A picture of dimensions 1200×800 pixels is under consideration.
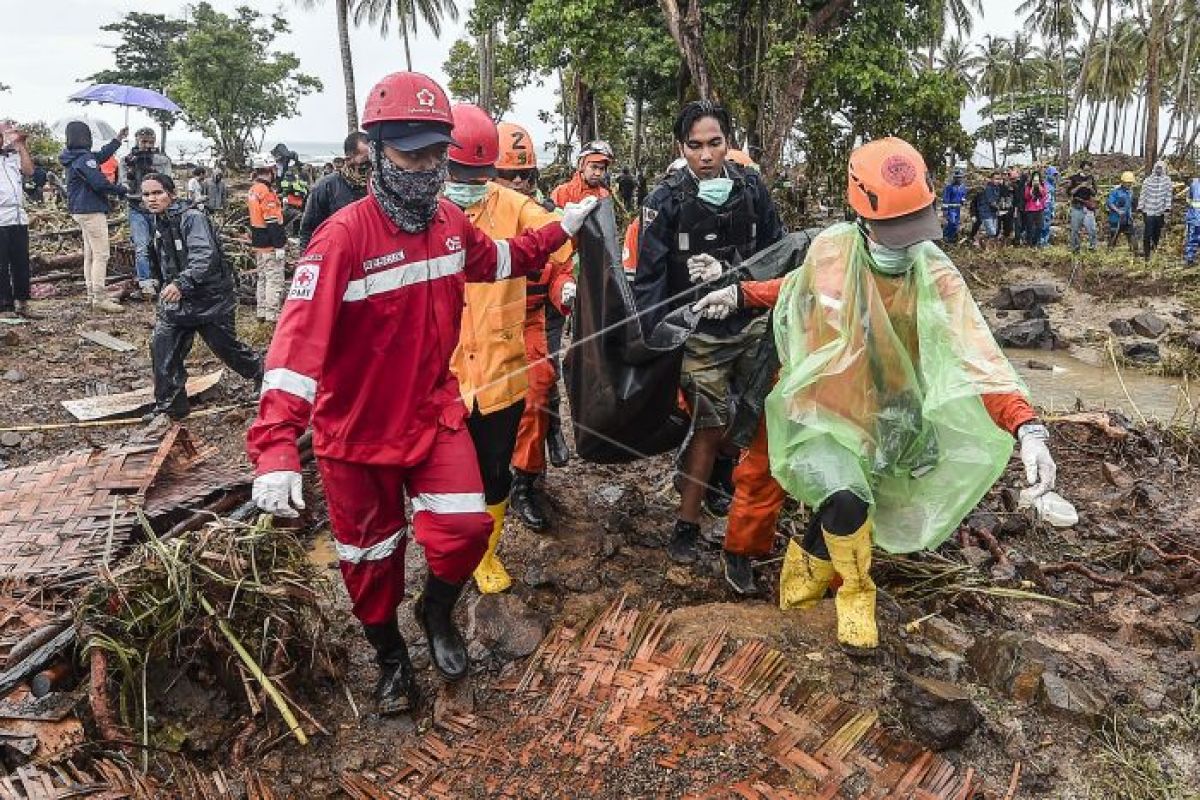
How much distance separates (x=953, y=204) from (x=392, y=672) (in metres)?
15.5

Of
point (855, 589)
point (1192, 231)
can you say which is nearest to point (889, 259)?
point (855, 589)

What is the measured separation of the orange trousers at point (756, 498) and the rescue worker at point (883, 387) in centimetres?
37

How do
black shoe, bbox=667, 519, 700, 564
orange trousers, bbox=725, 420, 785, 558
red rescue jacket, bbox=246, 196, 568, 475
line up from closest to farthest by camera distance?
red rescue jacket, bbox=246, 196, 568, 475 → orange trousers, bbox=725, 420, 785, 558 → black shoe, bbox=667, 519, 700, 564

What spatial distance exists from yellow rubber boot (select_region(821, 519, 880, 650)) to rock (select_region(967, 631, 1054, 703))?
34 cm

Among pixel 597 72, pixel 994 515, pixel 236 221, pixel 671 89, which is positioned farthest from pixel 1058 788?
pixel 236 221

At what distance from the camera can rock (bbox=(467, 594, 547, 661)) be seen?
3.00 meters

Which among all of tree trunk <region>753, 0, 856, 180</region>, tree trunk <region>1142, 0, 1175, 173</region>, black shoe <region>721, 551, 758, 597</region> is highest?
tree trunk <region>1142, 0, 1175, 173</region>

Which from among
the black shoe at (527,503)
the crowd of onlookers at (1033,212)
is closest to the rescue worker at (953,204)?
the crowd of onlookers at (1033,212)

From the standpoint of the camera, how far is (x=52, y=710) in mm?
2334

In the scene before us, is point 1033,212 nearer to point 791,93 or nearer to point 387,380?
point 791,93

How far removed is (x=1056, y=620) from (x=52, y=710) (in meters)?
3.40

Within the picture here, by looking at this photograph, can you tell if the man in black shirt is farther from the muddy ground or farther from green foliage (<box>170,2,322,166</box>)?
green foliage (<box>170,2,322,166</box>)

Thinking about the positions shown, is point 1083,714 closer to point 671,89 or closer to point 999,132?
point 671,89

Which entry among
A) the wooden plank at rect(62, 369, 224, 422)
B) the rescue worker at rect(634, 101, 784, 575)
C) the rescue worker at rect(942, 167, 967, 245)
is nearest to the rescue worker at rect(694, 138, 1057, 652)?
the rescue worker at rect(634, 101, 784, 575)
